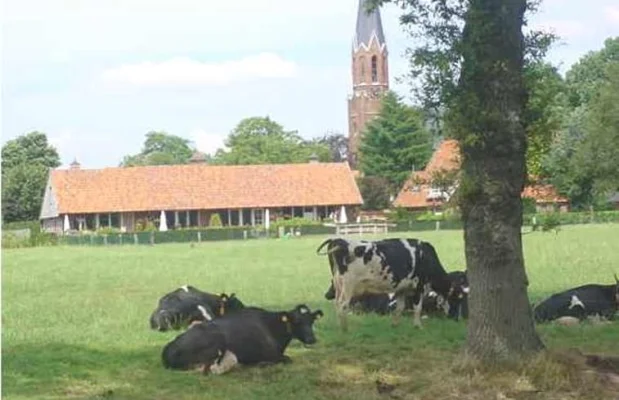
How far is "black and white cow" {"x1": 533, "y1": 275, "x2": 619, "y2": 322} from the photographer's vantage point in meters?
15.1

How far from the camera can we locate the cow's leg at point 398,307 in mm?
15151

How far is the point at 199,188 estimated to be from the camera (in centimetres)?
9206

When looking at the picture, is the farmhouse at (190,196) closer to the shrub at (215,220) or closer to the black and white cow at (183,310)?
the shrub at (215,220)

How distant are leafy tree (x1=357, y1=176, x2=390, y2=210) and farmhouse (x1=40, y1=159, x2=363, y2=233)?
512 centimetres

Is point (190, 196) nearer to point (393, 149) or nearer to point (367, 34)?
point (393, 149)

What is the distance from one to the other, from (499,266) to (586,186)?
234ft

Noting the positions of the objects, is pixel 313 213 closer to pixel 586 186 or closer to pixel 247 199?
pixel 247 199

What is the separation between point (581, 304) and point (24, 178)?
98.8 m

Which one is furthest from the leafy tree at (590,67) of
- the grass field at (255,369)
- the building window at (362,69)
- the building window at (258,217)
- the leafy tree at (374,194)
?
the grass field at (255,369)

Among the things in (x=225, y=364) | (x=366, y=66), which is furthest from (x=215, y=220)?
(x=225, y=364)

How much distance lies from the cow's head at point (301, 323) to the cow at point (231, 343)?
0.15 meters

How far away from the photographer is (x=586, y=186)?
79.3 metres

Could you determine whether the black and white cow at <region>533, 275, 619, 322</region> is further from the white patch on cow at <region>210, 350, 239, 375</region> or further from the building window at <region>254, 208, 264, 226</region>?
the building window at <region>254, 208, 264, 226</region>

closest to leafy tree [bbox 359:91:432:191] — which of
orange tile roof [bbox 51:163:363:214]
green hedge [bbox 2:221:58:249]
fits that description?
orange tile roof [bbox 51:163:363:214]
